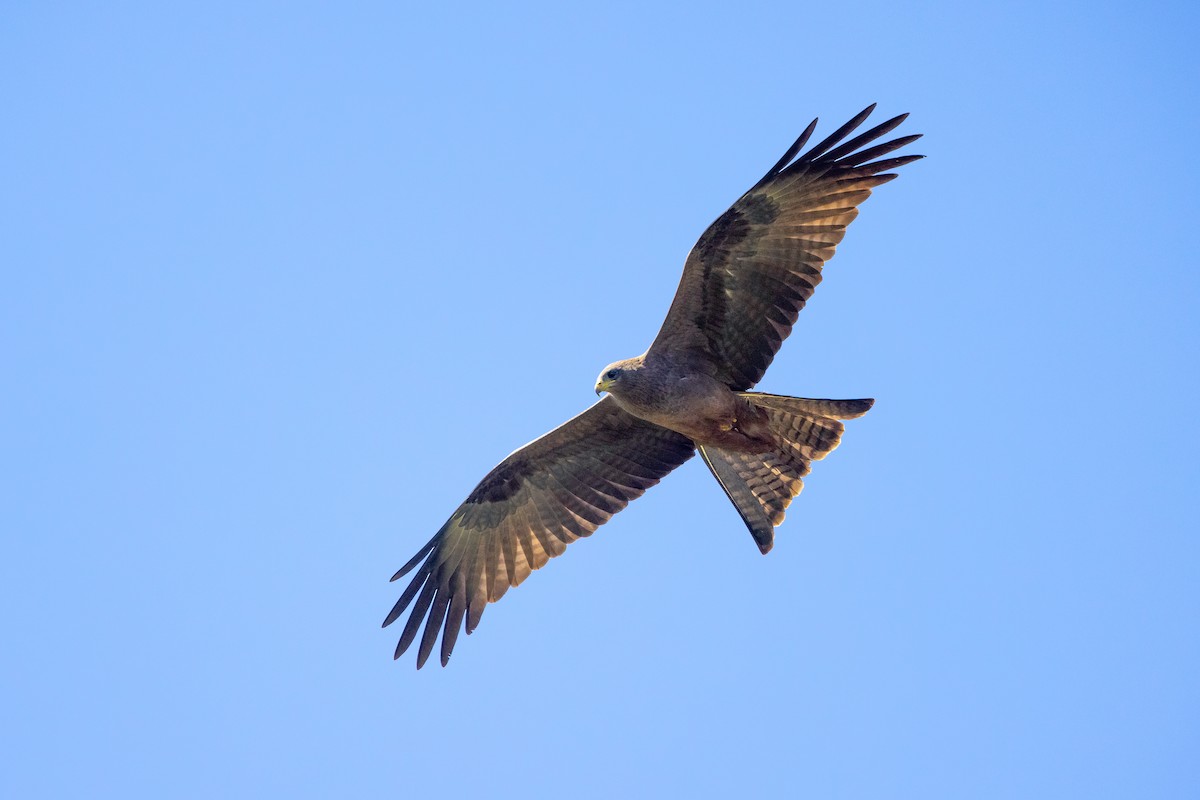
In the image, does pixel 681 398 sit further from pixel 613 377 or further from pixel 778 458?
pixel 778 458

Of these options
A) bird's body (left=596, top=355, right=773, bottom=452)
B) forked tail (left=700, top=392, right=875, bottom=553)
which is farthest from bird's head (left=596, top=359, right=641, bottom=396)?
forked tail (left=700, top=392, right=875, bottom=553)

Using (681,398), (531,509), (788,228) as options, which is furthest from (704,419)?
(531,509)

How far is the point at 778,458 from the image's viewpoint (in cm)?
1048

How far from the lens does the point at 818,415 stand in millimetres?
10234

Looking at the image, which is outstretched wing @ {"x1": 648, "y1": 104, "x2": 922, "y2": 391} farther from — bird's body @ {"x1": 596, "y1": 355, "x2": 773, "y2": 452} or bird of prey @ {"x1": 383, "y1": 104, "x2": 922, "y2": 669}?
bird's body @ {"x1": 596, "y1": 355, "x2": 773, "y2": 452}

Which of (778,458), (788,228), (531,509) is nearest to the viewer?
(788,228)

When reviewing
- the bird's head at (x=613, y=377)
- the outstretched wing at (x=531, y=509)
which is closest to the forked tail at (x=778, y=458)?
the outstretched wing at (x=531, y=509)

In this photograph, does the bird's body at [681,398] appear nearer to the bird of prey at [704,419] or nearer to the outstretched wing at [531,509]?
the bird of prey at [704,419]

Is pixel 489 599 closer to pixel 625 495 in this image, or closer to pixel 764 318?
pixel 625 495

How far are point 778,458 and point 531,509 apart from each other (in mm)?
2335

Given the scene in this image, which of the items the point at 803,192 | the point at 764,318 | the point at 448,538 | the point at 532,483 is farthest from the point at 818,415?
the point at 448,538

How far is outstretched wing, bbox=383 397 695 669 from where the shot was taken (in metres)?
11.0

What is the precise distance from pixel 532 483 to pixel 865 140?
4.15 metres

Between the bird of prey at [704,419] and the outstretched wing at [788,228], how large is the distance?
0.4 inches
